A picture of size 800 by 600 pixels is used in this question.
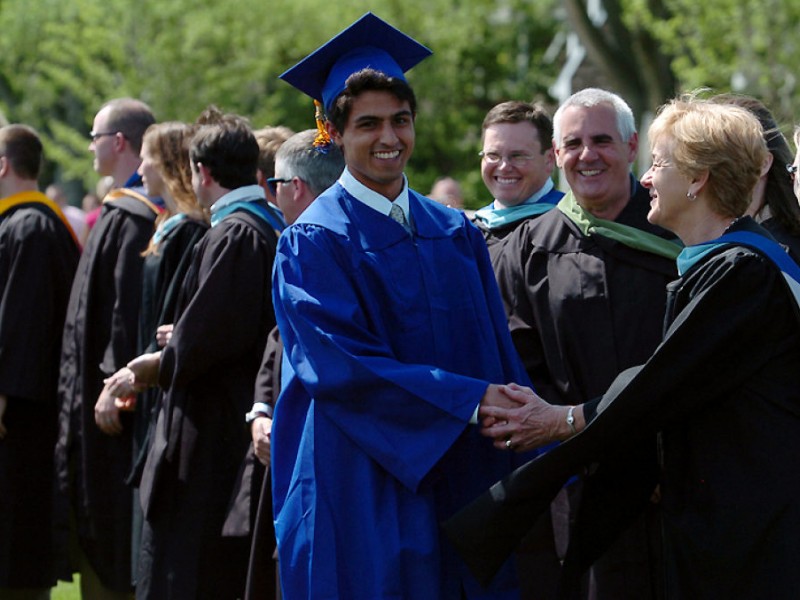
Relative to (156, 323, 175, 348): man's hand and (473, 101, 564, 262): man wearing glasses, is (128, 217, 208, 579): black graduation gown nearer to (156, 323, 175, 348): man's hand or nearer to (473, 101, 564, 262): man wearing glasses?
(156, 323, 175, 348): man's hand

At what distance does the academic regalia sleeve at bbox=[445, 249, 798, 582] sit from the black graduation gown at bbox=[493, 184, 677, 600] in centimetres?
115

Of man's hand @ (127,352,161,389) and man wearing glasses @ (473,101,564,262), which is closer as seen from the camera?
man's hand @ (127,352,161,389)

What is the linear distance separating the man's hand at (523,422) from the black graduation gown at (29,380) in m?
3.93

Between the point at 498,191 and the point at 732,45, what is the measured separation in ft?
45.4

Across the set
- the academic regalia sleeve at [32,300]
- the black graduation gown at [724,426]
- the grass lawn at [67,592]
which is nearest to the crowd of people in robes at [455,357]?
the black graduation gown at [724,426]

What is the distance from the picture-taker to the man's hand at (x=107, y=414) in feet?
22.7

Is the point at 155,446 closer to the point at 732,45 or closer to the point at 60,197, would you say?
the point at 60,197

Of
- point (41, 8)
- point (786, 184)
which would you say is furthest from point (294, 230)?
point (41, 8)

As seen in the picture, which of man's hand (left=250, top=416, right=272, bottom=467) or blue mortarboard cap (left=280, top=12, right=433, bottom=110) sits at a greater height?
blue mortarboard cap (left=280, top=12, right=433, bottom=110)

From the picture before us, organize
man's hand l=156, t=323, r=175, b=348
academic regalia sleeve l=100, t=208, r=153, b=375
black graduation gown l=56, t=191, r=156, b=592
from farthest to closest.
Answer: black graduation gown l=56, t=191, r=156, b=592, academic regalia sleeve l=100, t=208, r=153, b=375, man's hand l=156, t=323, r=175, b=348

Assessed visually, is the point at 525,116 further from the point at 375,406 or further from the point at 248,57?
the point at 248,57

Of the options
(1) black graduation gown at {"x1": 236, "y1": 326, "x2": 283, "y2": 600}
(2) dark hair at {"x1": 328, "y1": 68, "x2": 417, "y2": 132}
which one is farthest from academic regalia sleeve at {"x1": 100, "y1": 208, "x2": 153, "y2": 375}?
Result: (2) dark hair at {"x1": 328, "y1": 68, "x2": 417, "y2": 132}

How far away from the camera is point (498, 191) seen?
674cm

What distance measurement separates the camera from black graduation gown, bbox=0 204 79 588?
7.69m
